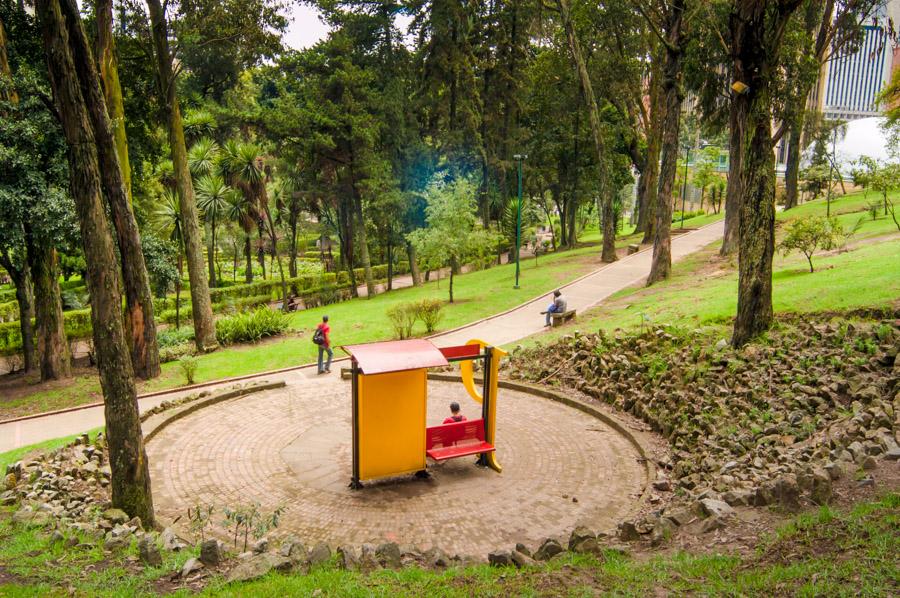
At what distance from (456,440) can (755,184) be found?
28.3 ft

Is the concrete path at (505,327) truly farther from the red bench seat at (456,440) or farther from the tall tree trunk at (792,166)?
the tall tree trunk at (792,166)

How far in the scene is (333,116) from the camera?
102 feet

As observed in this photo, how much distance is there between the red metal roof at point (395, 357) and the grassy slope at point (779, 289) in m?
8.38

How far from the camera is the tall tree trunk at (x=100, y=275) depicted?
24.5 ft

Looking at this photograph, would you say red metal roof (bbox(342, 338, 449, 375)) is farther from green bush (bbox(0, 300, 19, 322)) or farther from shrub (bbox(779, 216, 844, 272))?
green bush (bbox(0, 300, 19, 322))

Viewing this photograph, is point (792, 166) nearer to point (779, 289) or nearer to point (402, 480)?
point (779, 289)

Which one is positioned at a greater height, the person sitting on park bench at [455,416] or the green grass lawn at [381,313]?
the person sitting on park bench at [455,416]

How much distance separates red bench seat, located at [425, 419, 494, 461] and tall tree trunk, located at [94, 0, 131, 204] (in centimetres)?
1054

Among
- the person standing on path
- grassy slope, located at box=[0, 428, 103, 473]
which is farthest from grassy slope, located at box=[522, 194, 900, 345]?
grassy slope, located at box=[0, 428, 103, 473]

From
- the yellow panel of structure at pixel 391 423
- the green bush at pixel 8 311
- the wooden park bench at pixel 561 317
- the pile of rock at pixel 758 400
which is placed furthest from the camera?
the green bush at pixel 8 311

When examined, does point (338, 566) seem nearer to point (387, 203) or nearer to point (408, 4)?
point (387, 203)

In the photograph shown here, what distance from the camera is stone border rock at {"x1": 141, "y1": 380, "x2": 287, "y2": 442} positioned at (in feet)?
40.4

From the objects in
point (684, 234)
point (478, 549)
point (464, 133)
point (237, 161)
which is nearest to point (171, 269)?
point (237, 161)

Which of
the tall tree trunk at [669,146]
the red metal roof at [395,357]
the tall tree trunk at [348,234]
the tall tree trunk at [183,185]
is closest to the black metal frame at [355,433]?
the red metal roof at [395,357]
